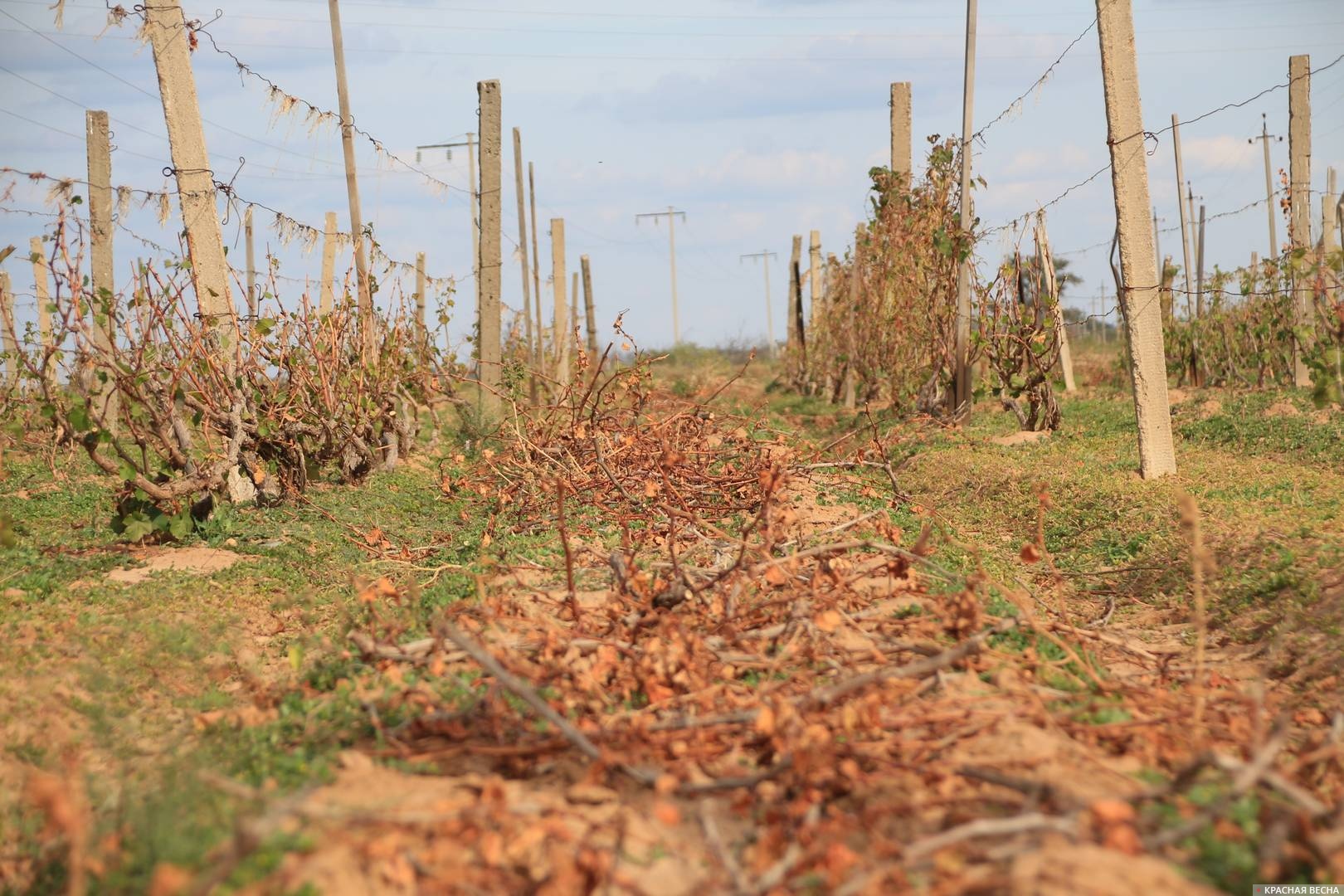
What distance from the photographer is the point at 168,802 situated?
9.38ft

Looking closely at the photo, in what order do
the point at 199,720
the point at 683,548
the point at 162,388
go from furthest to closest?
the point at 162,388, the point at 683,548, the point at 199,720

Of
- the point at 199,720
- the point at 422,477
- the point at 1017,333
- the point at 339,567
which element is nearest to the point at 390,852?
the point at 199,720

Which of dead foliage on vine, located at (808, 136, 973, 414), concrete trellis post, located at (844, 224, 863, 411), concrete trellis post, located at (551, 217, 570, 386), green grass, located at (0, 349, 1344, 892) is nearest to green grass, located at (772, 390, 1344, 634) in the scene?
green grass, located at (0, 349, 1344, 892)

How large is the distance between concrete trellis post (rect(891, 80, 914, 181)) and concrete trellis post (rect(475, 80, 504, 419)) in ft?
17.0

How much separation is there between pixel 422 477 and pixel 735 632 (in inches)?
250

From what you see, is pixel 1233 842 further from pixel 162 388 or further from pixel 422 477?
pixel 422 477

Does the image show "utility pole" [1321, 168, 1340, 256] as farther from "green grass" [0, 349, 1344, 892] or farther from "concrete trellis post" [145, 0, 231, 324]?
"concrete trellis post" [145, 0, 231, 324]

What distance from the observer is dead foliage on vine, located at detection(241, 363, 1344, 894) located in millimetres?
2588

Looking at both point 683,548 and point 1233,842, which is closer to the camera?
point 1233,842

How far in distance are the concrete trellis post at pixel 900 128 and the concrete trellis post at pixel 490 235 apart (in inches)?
204

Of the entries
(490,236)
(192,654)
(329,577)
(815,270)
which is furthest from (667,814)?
(815,270)

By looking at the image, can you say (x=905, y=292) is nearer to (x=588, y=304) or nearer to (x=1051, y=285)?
(x=1051, y=285)

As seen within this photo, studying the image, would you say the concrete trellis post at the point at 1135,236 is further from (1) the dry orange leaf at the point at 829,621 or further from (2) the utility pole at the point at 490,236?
(2) the utility pole at the point at 490,236

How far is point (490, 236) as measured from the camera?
11.5 metres
